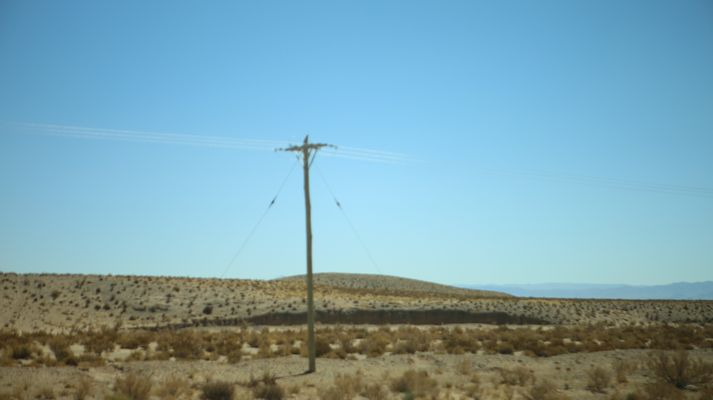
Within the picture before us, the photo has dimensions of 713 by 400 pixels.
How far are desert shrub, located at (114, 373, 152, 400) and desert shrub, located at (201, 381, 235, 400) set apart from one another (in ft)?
5.32

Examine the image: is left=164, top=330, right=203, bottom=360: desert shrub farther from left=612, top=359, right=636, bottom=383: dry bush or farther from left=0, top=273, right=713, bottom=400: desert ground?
left=612, top=359, right=636, bottom=383: dry bush

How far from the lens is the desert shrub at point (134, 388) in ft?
57.2

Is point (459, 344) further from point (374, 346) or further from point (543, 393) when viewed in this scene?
point (543, 393)

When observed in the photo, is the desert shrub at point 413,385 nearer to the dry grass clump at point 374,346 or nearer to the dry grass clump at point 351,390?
the dry grass clump at point 351,390

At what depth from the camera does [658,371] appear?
22.9 m

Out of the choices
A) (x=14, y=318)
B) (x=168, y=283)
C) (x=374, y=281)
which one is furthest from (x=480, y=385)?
(x=374, y=281)

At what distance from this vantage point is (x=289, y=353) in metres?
28.1

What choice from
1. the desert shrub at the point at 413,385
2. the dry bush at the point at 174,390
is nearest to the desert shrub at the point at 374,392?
the desert shrub at the point at 413,385

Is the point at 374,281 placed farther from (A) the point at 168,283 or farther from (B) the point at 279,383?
(B) the point at 279,383

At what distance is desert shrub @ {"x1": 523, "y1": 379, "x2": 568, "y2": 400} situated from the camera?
1858 centimetres

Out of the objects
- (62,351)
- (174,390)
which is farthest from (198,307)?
(174,390)

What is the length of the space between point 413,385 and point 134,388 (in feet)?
28.9

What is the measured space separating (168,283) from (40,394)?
4476 cm

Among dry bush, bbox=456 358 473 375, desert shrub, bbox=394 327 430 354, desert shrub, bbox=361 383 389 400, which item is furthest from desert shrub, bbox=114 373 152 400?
desert shrub, bbox=394 327 430 354
